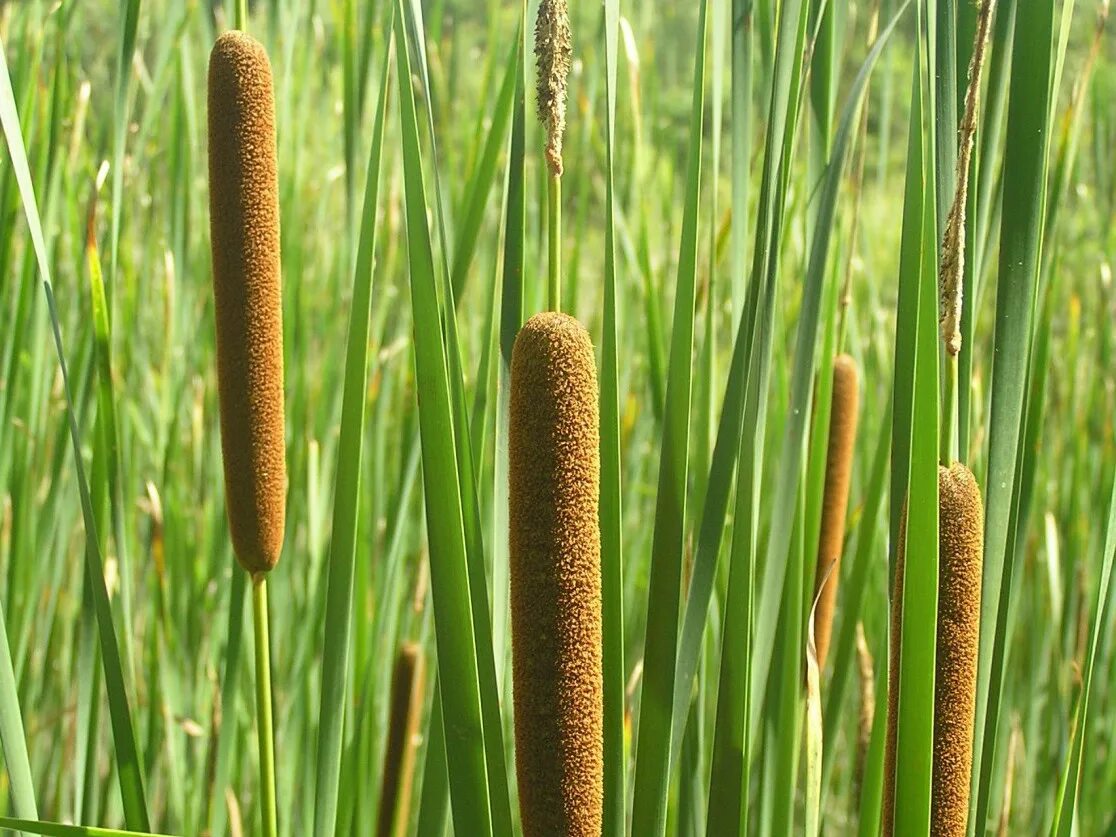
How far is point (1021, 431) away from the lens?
2.44 ft

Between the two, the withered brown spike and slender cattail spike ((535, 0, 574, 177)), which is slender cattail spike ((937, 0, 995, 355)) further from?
the withered brown spike

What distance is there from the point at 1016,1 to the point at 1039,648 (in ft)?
4.76

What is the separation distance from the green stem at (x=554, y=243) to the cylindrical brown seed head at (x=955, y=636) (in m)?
0.23

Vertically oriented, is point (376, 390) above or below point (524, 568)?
above

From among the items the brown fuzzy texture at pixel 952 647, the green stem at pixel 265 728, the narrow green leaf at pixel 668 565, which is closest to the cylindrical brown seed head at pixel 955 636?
the brown fuzzy texture at pixel 952 647

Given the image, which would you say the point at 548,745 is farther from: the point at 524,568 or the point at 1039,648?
the point at 1039,648

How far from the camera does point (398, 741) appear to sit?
998mm

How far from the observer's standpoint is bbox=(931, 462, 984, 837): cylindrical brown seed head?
64cm

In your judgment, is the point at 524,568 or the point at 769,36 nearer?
the point at 524,568

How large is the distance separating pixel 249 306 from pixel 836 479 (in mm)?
588

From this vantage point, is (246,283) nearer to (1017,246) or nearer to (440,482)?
(440,482)

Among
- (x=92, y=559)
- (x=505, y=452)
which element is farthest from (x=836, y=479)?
(x=92, y=559)

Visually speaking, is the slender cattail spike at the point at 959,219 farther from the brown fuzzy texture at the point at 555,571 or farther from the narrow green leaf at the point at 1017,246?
the brown fuzzy texture at the point at 555,571

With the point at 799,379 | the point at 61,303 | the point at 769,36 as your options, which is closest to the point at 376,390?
the point at 61,303
